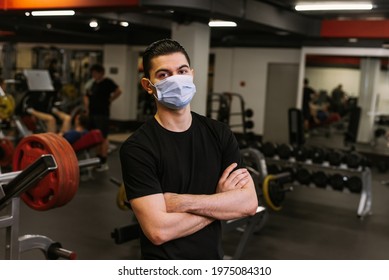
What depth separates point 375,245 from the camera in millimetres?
3547

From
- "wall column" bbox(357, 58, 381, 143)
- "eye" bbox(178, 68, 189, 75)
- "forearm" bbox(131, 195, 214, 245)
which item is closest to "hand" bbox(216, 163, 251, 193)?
"forearm" bbox(131, 195, 214, 245)

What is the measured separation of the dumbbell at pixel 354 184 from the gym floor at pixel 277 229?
0.74ft

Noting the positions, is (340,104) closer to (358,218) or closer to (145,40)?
(145,40)

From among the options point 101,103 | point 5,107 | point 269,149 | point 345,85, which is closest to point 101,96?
point 101,103

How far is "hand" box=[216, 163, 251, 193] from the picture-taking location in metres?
1.31

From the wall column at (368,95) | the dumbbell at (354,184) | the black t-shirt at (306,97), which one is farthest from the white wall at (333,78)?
the dumbbell at (354,184)

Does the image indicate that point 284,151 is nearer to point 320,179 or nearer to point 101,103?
point 320,179

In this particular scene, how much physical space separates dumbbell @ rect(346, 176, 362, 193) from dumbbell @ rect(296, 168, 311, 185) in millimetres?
332

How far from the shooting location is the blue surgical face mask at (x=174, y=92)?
124cm

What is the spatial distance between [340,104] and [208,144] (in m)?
7.97

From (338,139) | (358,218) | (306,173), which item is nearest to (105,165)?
(306,173)

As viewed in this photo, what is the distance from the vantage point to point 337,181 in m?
4.28

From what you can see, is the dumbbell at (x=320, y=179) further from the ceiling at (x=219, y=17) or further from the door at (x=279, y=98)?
the door at (x=279, y=98)

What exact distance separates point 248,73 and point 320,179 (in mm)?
4082
